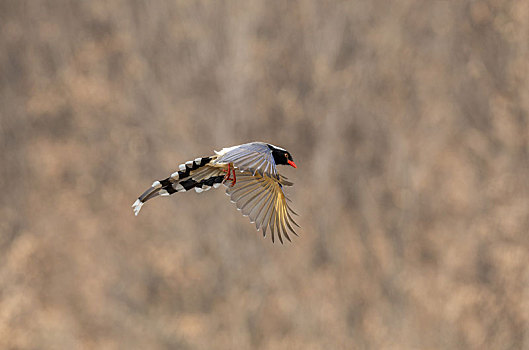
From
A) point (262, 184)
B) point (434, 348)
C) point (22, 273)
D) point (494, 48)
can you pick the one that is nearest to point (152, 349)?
point (22, 273)

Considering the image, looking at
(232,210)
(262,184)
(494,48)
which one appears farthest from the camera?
(494,48)

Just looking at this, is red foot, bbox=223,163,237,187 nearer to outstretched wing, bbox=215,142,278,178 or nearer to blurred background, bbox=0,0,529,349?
outstretched wing, bbox=215,142,278,178

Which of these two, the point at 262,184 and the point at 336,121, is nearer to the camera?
the point at 262,184

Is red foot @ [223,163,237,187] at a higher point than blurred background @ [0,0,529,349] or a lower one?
lower

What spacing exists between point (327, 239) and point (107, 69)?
3038 millimetres

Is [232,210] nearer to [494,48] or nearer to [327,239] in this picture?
[327,239]

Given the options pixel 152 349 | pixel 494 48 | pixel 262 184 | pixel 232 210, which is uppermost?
pixel 494 48

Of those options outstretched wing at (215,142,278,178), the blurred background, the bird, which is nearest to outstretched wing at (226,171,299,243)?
the bird

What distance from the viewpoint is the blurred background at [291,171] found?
8258mm

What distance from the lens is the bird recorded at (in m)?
1.97

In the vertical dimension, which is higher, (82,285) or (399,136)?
(399,136)

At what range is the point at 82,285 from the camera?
8422mm

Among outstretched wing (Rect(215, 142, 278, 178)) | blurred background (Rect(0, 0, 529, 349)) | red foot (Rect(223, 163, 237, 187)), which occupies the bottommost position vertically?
outstretched wing (Rect(215, 142, 278, 178))

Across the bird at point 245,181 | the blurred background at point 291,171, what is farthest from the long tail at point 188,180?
the blurred background at point 291,171
